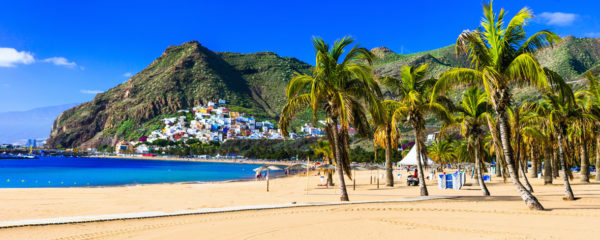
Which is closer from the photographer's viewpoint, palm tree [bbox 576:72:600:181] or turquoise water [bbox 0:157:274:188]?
palm tree [bbox 576:72:600:181]

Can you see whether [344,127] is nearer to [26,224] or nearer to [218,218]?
[218,218]

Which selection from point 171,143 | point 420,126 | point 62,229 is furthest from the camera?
point 171,143

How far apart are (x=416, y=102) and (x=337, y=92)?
5.37 meters

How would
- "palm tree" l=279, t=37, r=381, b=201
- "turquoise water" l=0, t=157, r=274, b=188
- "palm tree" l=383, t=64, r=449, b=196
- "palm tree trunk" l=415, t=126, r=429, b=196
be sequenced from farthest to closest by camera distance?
"turquoise water" l=0, t=157, r=274, b=188
"palm tree trunk" l=415, t=126, r=429, b=196
"palm tree" l=383, t=64, r=449, b=196
"palm tree" l=279, t=37, r=381, b=201

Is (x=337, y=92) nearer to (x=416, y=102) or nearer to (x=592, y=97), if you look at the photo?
(x=416, y=102)

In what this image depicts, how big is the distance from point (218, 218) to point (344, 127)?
5.58m

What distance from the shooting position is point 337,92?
13.7 m

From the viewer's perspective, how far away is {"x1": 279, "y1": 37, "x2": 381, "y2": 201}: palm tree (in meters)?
13.8

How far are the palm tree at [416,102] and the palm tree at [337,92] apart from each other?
10.4 feet

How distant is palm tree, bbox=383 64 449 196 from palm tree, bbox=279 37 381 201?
3162 millimetres

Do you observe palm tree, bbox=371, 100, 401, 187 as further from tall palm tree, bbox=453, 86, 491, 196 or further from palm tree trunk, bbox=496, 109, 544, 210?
palm tree trunk, bbox=496, 109, 544, 210

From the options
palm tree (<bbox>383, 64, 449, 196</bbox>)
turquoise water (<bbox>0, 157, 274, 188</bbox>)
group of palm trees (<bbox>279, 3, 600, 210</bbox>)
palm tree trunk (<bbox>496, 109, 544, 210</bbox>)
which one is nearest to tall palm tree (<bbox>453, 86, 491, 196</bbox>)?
group of palm trees (<bbox>279, 3, 600, 210</bbox>)

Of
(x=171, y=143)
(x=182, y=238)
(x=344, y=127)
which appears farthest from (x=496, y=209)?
(x=171, y=143)

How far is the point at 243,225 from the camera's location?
9.20 meters
